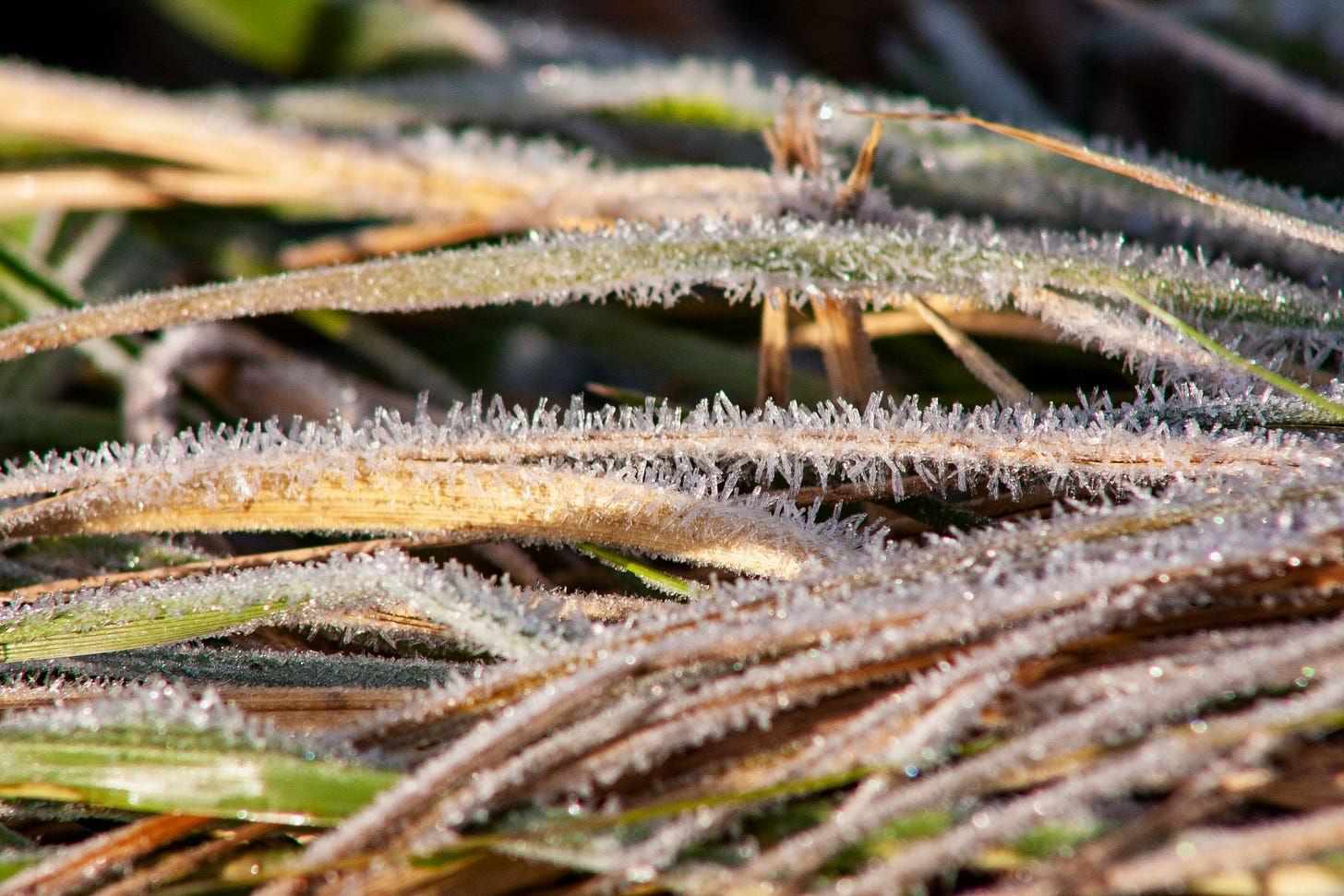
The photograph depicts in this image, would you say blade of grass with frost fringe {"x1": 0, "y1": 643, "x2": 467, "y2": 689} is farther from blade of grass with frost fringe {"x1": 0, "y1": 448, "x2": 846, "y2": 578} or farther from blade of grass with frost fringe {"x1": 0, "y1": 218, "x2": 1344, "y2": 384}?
blade of grass with frost fringe {"x1": 0, "y1": 218, "x2": 1344, "y2": 384}

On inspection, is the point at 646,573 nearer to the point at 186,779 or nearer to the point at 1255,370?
the point at 186,779

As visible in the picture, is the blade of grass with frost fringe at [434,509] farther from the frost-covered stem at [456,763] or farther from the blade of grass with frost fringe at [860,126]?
the blade of grass with frost fringe at [860,126]

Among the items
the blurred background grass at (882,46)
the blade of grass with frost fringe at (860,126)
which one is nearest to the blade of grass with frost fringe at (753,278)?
the blade of grass with frost fringe at (860,126)

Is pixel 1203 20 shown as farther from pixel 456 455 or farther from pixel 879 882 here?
pixel 879 882

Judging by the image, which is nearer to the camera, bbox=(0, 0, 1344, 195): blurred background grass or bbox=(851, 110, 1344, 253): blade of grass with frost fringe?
bbox=(851, 110, 1344, 253): blade of grass with frost fringe

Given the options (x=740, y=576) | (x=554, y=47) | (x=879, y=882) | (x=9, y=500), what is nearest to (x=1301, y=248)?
(x=740, y=576)

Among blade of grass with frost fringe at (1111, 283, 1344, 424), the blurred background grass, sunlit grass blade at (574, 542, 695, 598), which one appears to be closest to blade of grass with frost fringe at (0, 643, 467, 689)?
sunlit grass blade at (574, 542, 695, 598)
